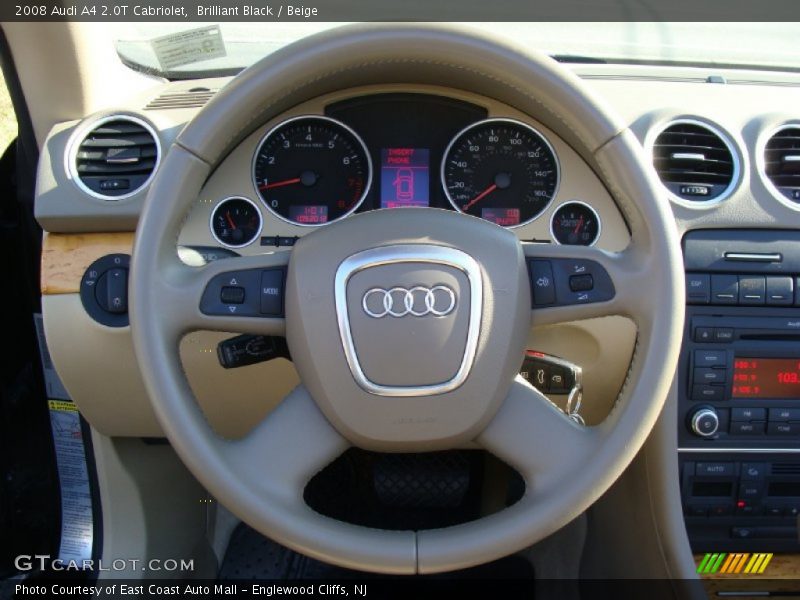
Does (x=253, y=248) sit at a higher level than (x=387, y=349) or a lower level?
higher

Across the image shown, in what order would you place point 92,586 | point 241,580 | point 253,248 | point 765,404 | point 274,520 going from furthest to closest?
point 241,580
point 92,586
point 765,404
point 253,248
point 274,520

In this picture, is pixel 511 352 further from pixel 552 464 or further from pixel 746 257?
pixel 746 257

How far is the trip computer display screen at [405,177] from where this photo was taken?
5.32ft

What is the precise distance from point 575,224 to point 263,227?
24.8 inches

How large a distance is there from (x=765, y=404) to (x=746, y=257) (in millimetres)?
326

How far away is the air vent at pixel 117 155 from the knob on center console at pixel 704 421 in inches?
48.8

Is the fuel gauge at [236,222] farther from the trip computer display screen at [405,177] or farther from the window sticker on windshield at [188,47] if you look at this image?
the window sticker on windshield at [188,47]

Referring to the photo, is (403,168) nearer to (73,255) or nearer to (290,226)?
(290,226)

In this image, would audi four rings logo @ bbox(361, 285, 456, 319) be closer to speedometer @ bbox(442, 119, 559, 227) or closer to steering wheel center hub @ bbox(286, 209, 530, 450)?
steering wheel center hub @ bbox(286, 209, 530, 450)

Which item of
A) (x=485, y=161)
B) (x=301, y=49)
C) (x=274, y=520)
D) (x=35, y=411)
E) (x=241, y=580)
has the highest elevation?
(x=301, y=49)

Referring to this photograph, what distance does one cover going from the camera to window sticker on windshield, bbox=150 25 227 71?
1880 mm

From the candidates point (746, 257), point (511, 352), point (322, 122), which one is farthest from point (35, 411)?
point (746, 257)

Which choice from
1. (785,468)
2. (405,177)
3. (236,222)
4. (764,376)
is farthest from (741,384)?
(236,222)

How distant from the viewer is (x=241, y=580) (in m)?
2.21
